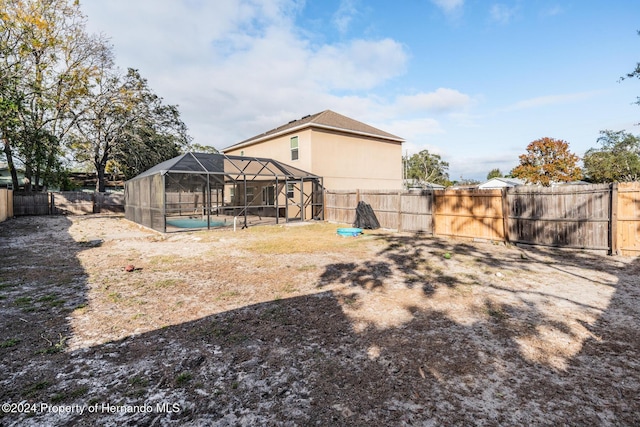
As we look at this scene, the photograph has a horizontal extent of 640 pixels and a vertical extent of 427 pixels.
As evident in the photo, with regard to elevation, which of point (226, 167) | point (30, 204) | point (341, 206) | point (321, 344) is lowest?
point (321, 344)

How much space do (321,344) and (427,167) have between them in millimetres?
59190

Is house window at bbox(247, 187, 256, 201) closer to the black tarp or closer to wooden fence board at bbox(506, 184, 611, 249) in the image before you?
the black tarp

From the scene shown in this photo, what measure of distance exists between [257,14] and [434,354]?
41.5ft

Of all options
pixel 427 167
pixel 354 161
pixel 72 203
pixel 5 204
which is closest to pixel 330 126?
pixel 354 161

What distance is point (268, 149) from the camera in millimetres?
20781

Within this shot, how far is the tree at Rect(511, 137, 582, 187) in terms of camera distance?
33.4 meters

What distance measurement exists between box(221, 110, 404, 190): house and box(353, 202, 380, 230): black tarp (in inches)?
189

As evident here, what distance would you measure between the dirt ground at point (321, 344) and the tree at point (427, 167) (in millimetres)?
51212

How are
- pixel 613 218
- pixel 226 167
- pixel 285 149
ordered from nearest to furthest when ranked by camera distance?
1. pixel 613 218
2. pixel 226 167
3. pixel 285 149

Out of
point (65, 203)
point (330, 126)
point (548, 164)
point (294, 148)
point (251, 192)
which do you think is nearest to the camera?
point (330, 126)

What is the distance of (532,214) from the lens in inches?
351

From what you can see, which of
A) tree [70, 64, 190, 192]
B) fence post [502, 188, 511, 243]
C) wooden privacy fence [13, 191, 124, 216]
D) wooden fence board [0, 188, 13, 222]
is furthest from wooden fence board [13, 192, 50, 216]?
fence post [502, 188, 511, 243]

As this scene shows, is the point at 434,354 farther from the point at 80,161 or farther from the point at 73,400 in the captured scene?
the point at 80,161

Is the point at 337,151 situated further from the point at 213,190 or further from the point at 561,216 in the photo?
the point at 561,216
